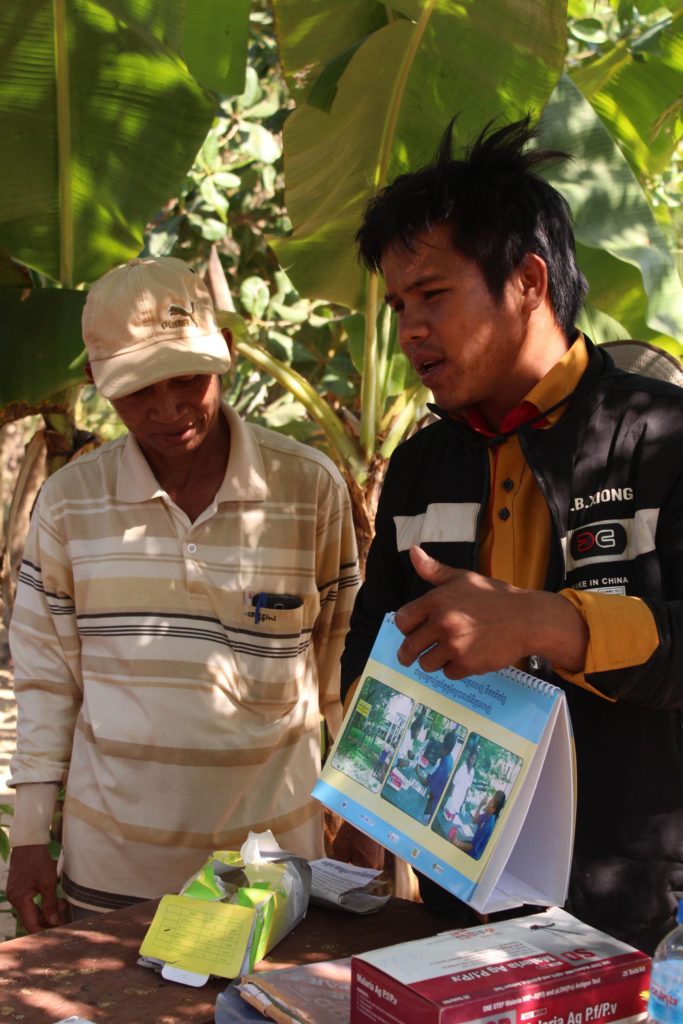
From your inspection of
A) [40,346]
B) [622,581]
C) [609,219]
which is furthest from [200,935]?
[609,219]

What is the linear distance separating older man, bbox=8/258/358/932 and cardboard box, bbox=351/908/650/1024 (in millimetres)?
1015

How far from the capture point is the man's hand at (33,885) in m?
2.29

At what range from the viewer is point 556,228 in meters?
1.72

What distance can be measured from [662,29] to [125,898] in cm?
322

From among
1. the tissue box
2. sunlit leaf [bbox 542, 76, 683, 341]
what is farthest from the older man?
sunlit leaf [bbox 542, 76, 683, 341]

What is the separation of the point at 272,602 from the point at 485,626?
1.10 m

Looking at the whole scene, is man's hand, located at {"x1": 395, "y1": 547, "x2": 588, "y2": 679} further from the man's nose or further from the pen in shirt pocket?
the pen in shirt pocket

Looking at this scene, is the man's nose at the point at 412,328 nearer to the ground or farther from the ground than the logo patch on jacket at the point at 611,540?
farther from the ground

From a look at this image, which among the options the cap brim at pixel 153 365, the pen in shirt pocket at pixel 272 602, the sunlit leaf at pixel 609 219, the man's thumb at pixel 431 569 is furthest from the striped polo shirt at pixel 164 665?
the sunlit leaf at pixel 609 219

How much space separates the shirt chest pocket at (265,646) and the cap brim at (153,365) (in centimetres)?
48

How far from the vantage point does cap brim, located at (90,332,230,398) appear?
2.28 m

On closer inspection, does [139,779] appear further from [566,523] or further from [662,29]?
[662,29]

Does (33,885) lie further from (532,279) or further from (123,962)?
(532,279)

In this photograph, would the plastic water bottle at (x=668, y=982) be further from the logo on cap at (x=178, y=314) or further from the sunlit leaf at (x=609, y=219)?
the sunlit leaf at (x=609, y=219)
